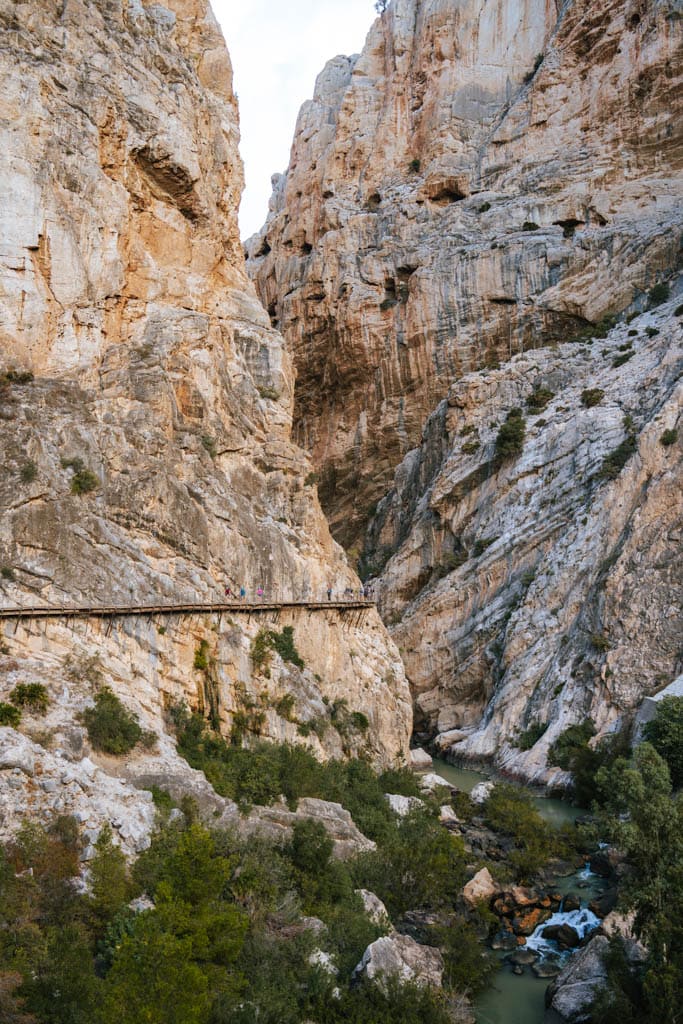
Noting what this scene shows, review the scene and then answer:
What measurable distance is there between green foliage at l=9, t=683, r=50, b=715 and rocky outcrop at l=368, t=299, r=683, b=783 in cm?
2116

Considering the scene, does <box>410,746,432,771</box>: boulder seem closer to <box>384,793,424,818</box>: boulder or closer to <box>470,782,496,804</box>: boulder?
→ <box>470,782,496,804</box>: boulder

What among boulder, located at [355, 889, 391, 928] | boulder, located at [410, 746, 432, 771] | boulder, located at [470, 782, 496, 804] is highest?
boulder, located at [355, 889, 391, 928]

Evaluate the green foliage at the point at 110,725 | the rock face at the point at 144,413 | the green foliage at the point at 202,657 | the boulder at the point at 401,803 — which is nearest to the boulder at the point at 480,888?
the boulder at the point at 401,803

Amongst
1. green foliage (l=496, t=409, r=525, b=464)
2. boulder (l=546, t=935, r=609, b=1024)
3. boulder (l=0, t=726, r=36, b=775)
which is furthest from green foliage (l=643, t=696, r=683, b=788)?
green foliage (l=496, t=409, r=525, b=464)

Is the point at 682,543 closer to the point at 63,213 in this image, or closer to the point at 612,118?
the point at 63,213

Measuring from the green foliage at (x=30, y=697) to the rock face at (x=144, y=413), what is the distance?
21.4 inches

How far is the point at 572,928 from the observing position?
19734mm

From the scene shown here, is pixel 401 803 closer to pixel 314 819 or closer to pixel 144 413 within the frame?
pixel 314 819

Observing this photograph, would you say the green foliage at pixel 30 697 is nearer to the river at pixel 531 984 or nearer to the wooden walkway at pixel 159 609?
the wooden walkway at pixel 159 609

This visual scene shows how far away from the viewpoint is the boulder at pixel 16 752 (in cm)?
1495

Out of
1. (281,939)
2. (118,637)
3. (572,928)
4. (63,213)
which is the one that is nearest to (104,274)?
(63,213)

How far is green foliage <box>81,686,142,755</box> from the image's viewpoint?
17.2 m

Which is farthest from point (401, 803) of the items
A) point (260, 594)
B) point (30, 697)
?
point (30, 697)

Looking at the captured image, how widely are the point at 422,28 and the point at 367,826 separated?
6345cm
